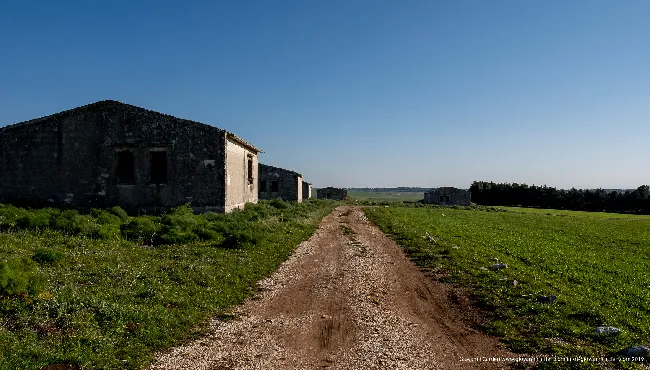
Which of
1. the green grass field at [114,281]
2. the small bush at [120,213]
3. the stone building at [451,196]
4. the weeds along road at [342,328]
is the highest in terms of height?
the stone building at [451,196]

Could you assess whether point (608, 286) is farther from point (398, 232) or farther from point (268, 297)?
point (398, 232)

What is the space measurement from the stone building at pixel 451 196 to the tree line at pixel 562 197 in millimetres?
15701

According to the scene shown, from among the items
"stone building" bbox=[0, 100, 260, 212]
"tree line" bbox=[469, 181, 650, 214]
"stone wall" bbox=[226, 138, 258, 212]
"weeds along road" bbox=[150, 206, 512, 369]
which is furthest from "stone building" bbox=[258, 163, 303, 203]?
"tree line" bbox=[469, 181, 650, 214]

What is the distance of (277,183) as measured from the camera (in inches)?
1911

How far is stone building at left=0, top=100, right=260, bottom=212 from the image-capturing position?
22234 mm

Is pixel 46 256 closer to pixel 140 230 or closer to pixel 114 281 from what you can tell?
pixel 114 281

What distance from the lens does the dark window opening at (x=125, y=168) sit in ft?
74.0

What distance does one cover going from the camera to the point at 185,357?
6379 mm

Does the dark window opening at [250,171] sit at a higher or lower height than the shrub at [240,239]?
higher

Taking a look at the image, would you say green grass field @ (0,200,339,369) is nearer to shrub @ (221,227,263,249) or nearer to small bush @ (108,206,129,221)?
shrub @ (221,227,263,249)

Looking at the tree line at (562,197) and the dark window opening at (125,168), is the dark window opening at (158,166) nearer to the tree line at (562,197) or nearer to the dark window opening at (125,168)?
the dark window opening at (125,168)

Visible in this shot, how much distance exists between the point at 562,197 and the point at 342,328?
272 ft

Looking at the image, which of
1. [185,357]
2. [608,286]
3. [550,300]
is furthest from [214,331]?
[608,286]

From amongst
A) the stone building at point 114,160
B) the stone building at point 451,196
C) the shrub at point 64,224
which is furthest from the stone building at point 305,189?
the shrub at point 64,224
